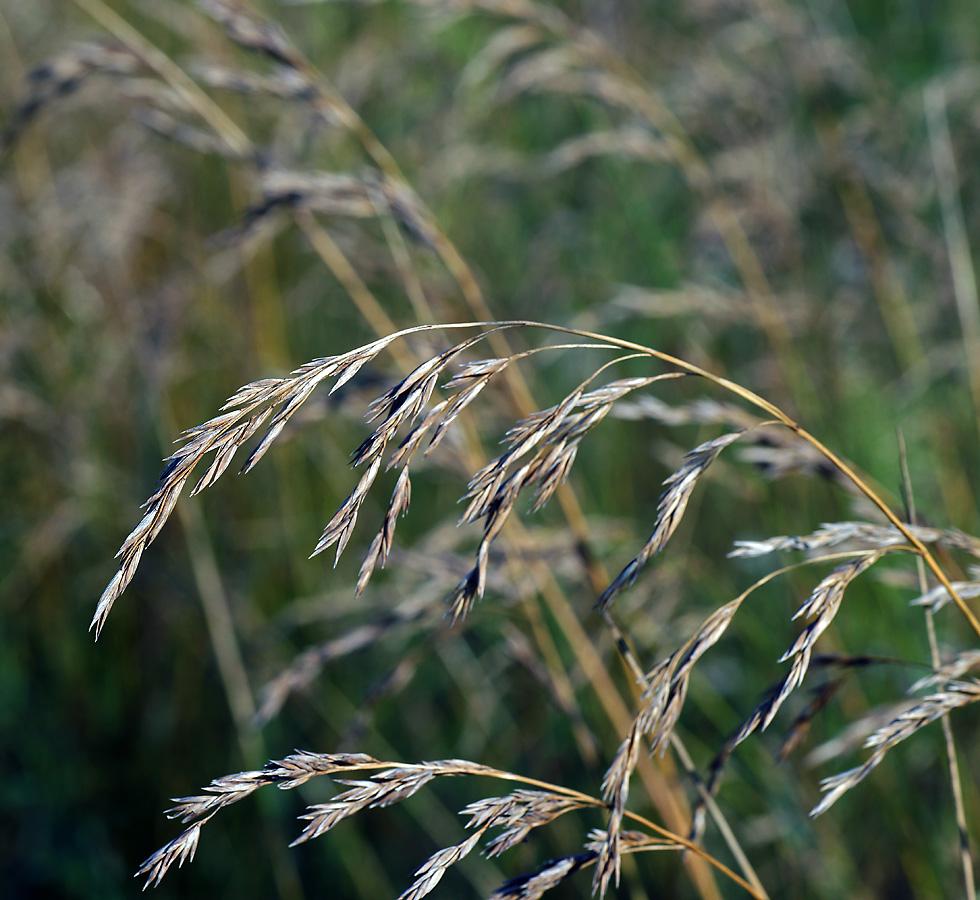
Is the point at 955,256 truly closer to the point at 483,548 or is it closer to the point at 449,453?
the point at 449,453

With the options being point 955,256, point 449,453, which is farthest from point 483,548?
point 955,256

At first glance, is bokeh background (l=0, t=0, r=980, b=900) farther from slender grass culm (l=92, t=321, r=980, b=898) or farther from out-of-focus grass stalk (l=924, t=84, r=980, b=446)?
slender grass culm (l=92, t=321, r=980, b=898)

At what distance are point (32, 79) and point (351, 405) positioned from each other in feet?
2.35

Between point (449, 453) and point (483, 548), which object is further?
point (449, 453)

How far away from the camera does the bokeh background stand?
6.24 ft

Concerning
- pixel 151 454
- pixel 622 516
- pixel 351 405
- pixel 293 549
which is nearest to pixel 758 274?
pixel 622 516

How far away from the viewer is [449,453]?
156cm

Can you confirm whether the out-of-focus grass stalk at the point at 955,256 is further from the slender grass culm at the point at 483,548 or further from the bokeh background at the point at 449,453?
the slender grass culm at the point at 483,548

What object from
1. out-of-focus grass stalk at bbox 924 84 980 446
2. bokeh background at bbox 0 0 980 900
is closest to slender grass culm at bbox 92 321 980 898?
bokeh background at bbox 0 0 980 900

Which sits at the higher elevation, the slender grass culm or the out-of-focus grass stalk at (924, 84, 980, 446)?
the slender grass culm

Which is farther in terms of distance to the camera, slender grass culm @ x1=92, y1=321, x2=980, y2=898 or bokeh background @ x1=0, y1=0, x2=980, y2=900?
bokeh background @ x1=0, y1=0, x2=980, y2=900

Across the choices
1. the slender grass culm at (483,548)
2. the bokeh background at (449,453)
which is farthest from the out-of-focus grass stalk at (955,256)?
the slender grass culm at (483,548)

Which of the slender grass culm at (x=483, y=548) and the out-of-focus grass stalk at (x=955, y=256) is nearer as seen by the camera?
the slender grass culm at (x=483, y=548)

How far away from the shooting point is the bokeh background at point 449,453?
1901 mm
